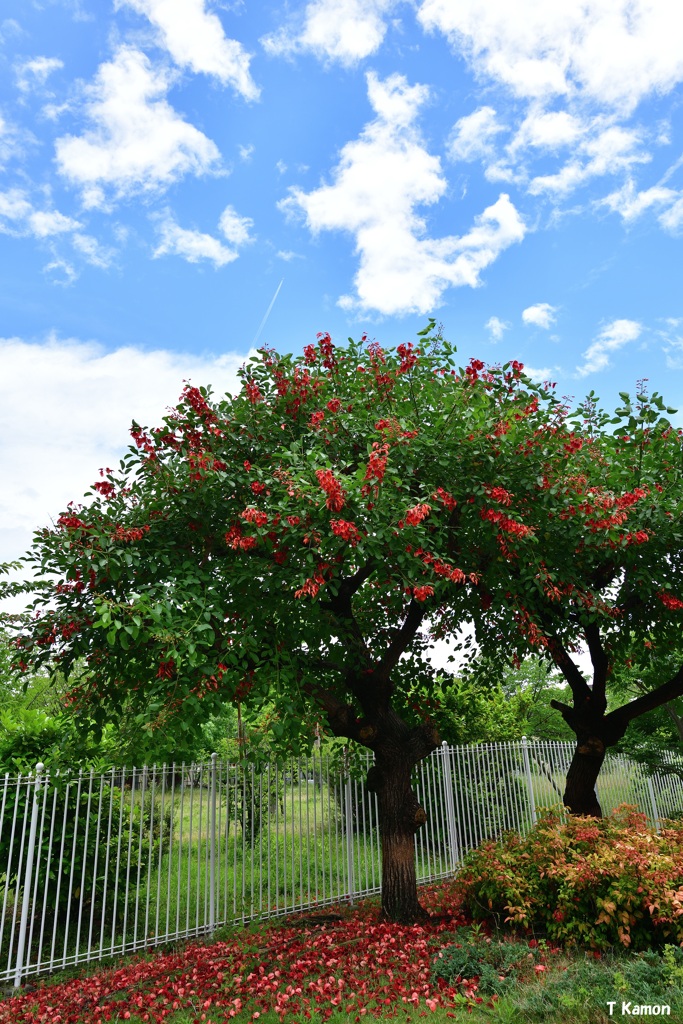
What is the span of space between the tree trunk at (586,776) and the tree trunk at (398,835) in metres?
3.59

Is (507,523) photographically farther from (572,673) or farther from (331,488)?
(572,673)

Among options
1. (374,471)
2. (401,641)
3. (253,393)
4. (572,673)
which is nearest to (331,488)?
(374,471)

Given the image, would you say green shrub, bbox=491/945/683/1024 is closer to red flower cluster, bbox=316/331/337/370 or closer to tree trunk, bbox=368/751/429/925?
tree trunk, bbox=368/751/429/925

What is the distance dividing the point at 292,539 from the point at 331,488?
0.98 metres

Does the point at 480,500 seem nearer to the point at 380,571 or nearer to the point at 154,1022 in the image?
the point at 380,571

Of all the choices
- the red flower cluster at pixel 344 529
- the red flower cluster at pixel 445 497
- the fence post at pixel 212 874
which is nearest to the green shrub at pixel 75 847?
the fence post at pixel 212 874

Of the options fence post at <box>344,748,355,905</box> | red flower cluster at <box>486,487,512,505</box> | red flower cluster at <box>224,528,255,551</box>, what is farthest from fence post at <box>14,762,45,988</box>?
red flower cluster at <box>486,487,512,505</box>

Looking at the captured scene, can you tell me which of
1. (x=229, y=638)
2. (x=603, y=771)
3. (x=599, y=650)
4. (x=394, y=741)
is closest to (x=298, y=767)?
(x=394, y=741)

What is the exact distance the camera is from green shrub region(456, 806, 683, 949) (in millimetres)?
6590

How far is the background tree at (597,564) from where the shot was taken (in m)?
7.48

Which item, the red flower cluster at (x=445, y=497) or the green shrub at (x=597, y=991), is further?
the red flower cluster at (x=445, y=497)

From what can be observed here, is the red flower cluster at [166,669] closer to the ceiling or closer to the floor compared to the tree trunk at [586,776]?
closer to the ceiling

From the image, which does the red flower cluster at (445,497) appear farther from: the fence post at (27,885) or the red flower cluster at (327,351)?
the fence post at (27,885)

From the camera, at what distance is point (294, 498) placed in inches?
245
